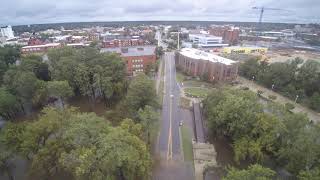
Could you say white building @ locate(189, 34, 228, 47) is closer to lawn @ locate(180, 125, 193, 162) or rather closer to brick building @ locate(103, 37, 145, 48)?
brick building @ locate(103, 37, 145, 48)

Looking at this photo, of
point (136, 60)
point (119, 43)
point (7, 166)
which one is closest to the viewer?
point (7, 166)

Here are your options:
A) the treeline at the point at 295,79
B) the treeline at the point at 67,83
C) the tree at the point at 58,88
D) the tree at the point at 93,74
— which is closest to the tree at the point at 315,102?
the treeline at the point at 295,79

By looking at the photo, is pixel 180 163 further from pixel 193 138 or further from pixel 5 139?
pixel 5 139

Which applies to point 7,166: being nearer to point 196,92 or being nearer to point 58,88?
point 58,88

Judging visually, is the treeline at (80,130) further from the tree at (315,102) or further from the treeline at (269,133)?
the tree at (315,102)

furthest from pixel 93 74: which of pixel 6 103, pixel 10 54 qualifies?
pixel 10 54

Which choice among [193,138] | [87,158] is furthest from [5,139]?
[193,138]
